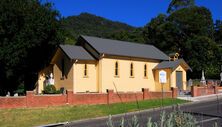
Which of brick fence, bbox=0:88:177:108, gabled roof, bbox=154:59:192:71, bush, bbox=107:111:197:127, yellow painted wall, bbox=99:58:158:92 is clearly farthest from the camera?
gabled roof, bbox=154:59:192:71

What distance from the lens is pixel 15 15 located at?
35312 mm

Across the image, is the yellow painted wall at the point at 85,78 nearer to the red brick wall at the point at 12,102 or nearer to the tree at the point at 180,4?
the red brick wall at the point at 12,102

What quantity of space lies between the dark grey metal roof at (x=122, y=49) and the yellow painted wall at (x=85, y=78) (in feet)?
6.35

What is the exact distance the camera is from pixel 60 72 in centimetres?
3934

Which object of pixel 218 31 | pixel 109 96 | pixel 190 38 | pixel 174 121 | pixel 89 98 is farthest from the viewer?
pixel 218 31

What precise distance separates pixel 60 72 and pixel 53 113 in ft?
41.2

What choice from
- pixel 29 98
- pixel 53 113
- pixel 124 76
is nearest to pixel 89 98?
pixel 53 113

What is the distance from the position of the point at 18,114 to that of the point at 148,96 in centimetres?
1258

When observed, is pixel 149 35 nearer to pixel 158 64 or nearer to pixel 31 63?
pixel 158 64

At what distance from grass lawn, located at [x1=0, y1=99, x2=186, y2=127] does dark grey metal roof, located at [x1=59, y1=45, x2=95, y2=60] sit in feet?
28.2

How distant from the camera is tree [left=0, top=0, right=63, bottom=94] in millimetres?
34594

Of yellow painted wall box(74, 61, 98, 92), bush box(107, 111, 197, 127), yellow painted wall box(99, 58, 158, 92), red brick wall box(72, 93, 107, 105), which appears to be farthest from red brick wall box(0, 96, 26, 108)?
bush box(107, 111, 197, 127)

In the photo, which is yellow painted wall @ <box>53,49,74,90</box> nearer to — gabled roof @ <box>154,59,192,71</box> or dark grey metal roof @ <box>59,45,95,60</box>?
dark grey metal roof @ <box>59,45,95,60</box>

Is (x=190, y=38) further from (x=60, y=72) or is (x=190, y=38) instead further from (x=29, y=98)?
(x=29, y=98)
